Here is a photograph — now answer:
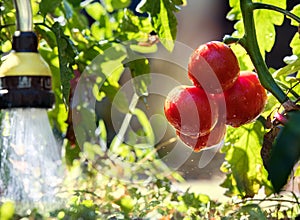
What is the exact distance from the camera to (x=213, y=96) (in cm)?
119

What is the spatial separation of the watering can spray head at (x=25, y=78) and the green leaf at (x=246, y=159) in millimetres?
817

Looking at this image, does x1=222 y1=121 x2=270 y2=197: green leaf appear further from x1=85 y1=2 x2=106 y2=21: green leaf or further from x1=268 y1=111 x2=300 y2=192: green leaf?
x1=268 y1=111 x2=300 y2=192: green leaf

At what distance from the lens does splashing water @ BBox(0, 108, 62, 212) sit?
2.91 feet

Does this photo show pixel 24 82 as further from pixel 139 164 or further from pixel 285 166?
pixel 139 164

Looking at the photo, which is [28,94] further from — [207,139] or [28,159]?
[207,139]

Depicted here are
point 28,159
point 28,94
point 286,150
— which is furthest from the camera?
point 28,159

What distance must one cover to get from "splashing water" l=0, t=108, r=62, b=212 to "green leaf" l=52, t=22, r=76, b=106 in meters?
0.13

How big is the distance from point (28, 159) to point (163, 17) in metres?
0.53

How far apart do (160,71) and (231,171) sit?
1.44m

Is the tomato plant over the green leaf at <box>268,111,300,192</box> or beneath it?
beneath

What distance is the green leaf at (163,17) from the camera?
1410 mm

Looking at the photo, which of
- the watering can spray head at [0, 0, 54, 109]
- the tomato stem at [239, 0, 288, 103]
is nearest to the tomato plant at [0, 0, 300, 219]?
the tomato stem at [239, 0, 288, 103]

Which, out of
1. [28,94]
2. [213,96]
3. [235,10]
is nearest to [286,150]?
[28,94]

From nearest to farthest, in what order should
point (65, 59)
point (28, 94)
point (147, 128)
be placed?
point (28, 94) < point (65, 59) < point (147, 128)
